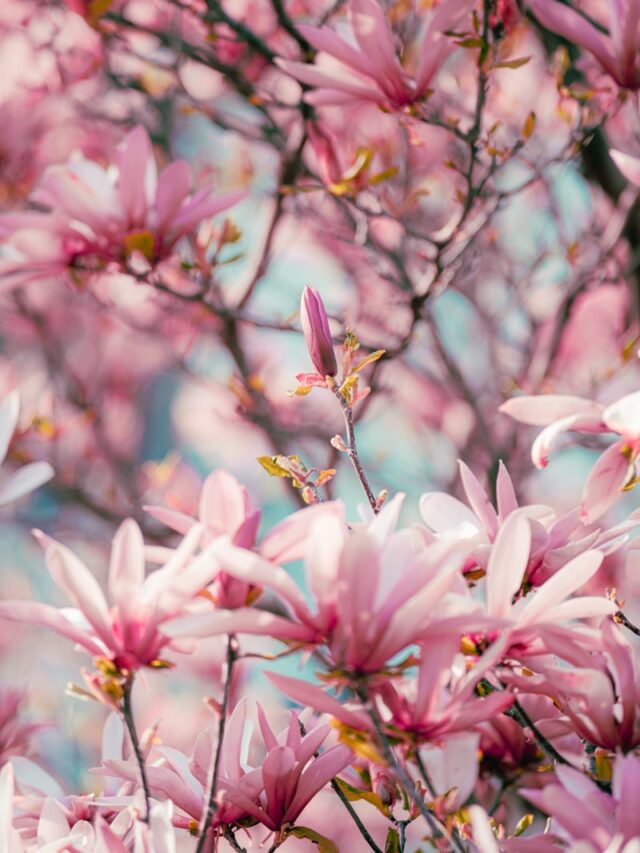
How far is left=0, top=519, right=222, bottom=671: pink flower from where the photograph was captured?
2.13 feet

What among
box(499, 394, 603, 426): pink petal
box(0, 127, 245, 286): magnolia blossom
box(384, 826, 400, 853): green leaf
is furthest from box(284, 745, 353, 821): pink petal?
box(0, 127, 245, 286): magnolia blossom

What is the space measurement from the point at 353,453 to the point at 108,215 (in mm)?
682

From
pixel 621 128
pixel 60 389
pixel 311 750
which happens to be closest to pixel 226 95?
pixel 60 389

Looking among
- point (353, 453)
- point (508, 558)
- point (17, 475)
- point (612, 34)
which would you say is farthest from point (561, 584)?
point (612, 34)

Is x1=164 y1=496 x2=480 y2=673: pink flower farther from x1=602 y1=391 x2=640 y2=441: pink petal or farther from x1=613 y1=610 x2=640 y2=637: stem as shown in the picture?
x1=613 y1=610 x2=640 y2=637: stem

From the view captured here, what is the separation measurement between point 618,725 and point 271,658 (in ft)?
0.88

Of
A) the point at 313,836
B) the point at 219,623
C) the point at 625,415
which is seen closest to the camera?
the point at 219,623

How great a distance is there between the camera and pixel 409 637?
2.00 feet

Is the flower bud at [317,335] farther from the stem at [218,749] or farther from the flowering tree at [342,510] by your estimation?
the stem at [218,749]

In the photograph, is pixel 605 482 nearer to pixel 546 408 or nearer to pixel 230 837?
pixel 546 408

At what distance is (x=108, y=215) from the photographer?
1.34 meters

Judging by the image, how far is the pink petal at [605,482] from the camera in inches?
29.5

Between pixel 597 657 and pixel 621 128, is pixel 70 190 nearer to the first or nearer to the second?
pixel 597 657

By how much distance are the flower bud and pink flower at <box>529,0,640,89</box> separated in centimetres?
63
